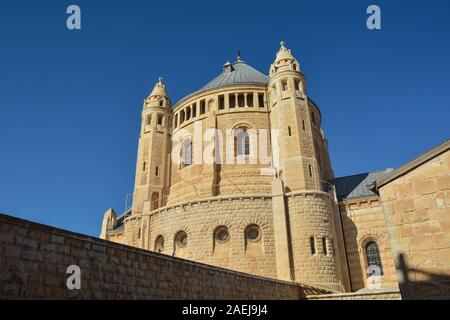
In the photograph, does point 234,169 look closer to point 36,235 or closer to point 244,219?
point 244,219

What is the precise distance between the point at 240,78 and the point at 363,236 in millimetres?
16695

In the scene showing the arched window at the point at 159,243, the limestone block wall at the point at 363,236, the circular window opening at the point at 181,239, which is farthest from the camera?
the arched window at the point at 159,243

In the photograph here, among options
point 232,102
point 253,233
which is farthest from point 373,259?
point 232,102

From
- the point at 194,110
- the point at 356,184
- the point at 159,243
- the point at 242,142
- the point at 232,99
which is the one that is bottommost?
the point at 159,243

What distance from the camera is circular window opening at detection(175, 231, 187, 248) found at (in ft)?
73.0

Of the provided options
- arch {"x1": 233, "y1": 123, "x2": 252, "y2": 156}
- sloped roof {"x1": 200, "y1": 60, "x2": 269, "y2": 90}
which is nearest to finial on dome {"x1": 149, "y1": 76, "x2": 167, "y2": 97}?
sloped roof {"x1": 200, "y1": 60, "x2": 269, "y2": 90}

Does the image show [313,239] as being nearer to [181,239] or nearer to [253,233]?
[253,233]

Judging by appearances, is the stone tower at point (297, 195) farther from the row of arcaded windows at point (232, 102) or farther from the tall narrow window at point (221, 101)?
the tall narrow window at point (221, 101)

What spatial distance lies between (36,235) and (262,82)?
2420cm

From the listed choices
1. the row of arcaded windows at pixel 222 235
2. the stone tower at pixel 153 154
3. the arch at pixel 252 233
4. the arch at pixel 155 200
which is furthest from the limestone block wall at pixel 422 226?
the arch at pixel 155 200

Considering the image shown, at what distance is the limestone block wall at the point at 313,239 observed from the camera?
61.8 feet

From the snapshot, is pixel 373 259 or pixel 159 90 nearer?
pixel 373 259

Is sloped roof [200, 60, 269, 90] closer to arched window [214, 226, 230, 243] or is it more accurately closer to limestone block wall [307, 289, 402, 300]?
arched window [214, 226, 230, 243]

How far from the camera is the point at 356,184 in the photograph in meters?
26.0
